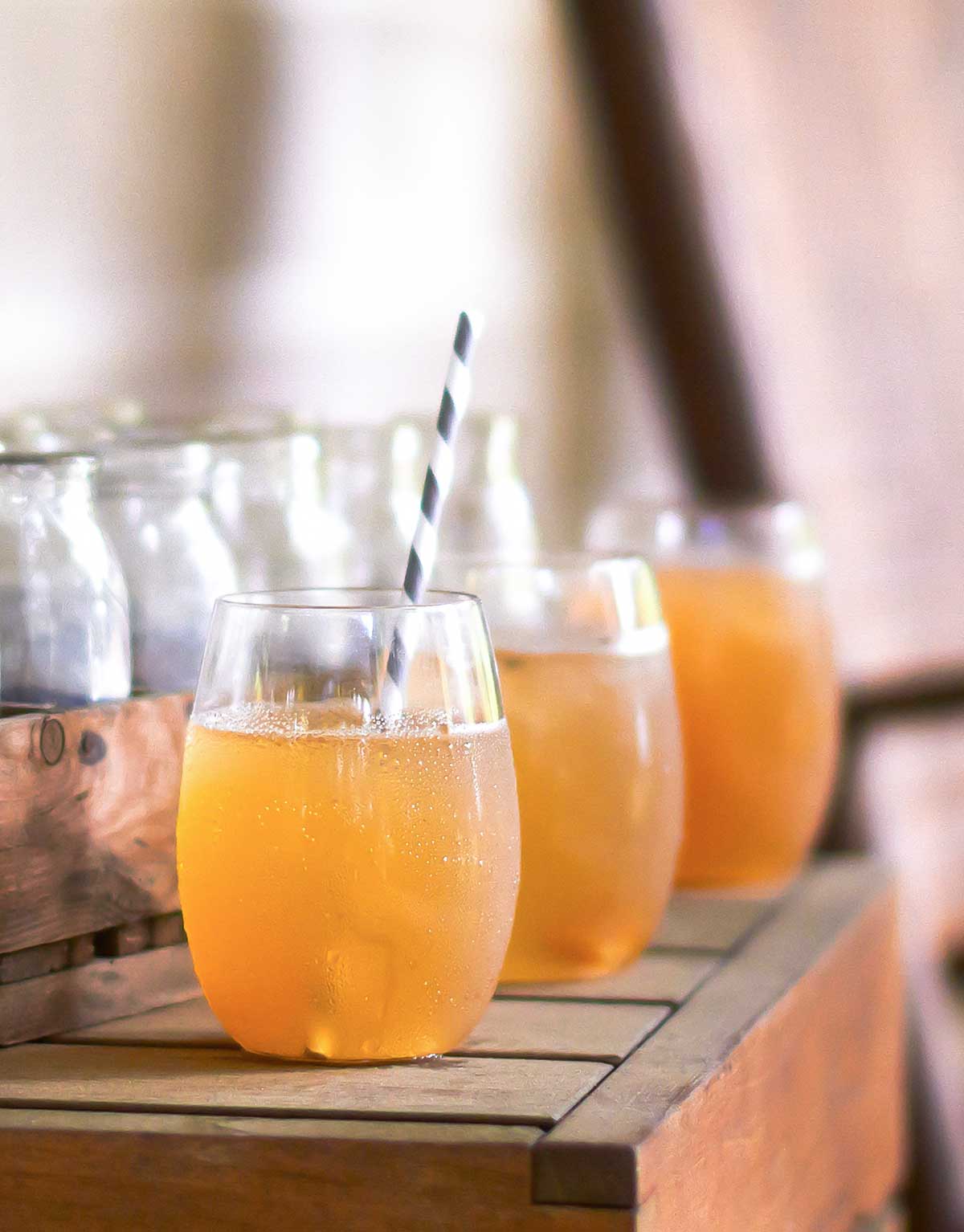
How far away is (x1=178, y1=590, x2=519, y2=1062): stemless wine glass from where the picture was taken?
0.86 metres

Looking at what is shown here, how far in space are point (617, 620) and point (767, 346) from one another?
3.29ft

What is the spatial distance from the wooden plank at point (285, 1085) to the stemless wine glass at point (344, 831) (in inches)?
0.8

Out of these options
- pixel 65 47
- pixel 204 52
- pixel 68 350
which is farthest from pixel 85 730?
pixel 204 52

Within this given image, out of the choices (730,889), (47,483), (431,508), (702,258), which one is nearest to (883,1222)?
(730,889)

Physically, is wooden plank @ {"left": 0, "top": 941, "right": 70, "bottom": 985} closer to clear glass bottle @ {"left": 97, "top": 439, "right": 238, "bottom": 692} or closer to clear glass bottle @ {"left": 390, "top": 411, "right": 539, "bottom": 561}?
clear glass bottle @ {"left": 97, "top": 439, "right": 238, "bottom": 692}

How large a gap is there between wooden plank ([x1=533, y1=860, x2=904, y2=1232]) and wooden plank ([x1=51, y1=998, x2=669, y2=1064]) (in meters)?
0.02

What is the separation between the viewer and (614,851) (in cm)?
107

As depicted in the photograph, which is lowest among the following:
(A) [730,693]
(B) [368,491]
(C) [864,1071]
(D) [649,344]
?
(C) [864,1071]

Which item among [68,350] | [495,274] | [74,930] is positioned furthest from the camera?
[495,274]

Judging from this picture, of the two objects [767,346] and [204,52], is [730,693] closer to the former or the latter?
[767,346]

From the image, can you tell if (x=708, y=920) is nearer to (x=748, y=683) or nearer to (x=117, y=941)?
(x=748, y=683)

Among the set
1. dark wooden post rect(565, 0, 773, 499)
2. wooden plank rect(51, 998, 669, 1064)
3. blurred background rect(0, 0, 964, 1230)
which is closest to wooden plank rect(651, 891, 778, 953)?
wooden plank rect(51, 998, 669, 1064)

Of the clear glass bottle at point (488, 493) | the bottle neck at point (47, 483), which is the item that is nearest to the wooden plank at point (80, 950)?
the bottle neck at point (47, 483)

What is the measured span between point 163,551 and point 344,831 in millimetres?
302
